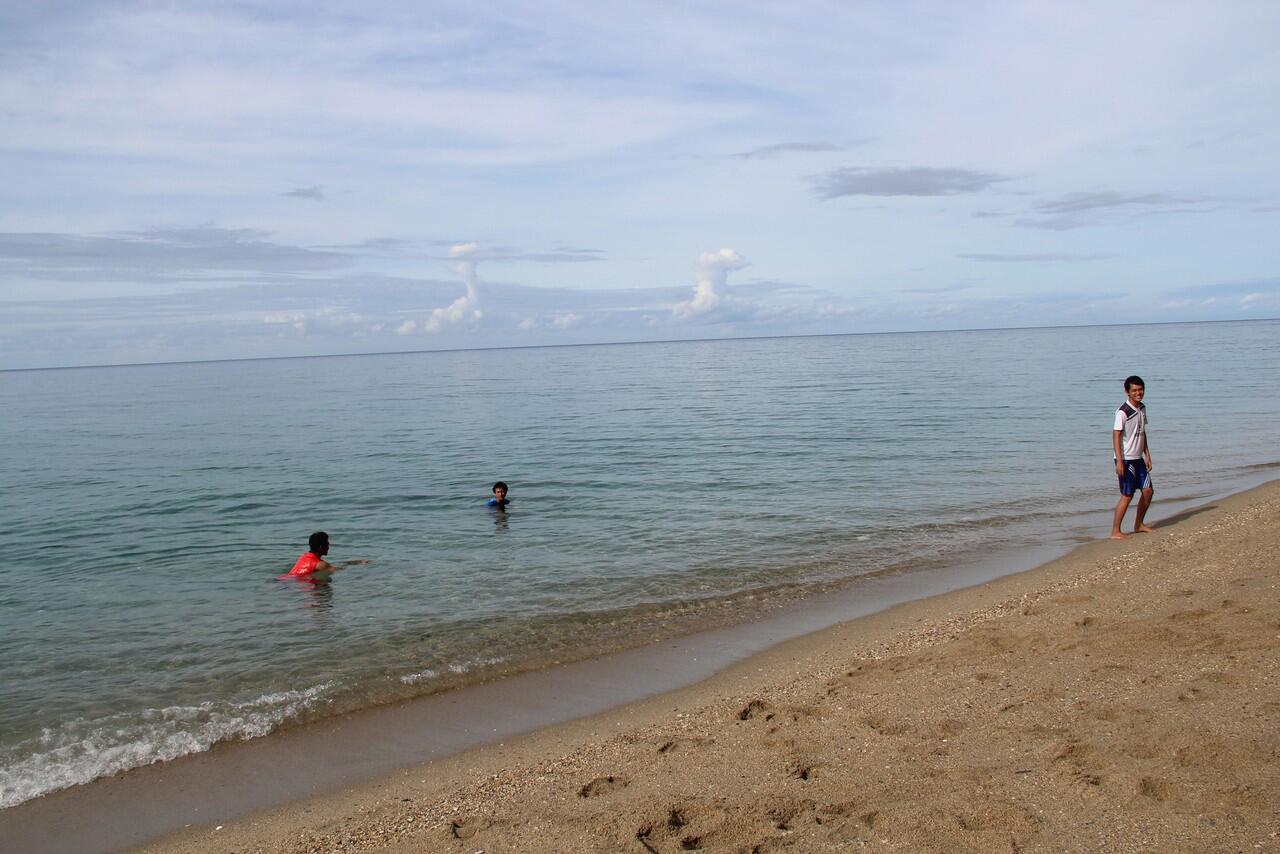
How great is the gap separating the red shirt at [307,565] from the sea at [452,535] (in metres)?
0.39

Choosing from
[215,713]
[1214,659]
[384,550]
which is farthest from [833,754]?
[384,550]

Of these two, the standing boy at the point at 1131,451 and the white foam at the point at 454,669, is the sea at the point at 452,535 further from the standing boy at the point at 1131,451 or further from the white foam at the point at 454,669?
the standing boy at the point at 1131,451

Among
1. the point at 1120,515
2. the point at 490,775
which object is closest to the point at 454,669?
the point at 490,775

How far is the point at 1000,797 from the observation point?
4.99 meters

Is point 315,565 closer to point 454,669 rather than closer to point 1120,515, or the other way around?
point 454,669

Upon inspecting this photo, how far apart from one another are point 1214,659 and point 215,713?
332 inches

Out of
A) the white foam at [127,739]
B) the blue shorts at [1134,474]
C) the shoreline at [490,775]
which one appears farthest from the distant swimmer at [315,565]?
the blue shorts at [1134,474]

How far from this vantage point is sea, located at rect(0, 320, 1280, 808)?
8641mm

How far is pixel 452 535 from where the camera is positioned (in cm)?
1560

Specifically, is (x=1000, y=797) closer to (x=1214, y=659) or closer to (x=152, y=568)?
(x=1214, y=659)

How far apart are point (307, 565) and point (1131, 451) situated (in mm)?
12339

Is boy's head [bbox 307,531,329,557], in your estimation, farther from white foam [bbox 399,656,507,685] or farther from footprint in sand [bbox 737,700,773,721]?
footprint in sand [bbox 737,700,773,721]

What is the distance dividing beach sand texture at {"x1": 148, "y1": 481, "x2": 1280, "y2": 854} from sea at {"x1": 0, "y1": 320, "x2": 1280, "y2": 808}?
2123 millimetres

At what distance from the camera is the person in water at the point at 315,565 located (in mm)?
12742
